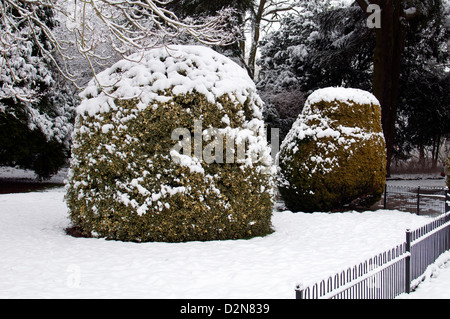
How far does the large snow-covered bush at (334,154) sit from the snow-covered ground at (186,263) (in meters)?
1.72

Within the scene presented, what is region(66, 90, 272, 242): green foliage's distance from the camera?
6.70 m

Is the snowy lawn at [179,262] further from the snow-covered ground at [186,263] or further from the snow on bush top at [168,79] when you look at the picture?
the snow on bush top at [168,79]

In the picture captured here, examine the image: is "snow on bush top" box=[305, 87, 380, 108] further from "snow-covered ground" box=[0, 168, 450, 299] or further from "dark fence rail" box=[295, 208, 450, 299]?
"dark fence rail" box=[295, 208, 450, 299]

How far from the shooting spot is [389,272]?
4.67m

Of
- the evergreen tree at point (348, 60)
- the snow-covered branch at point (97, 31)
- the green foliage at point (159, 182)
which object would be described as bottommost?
the green foliage at point (159, 182)

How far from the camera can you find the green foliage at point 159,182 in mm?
6699

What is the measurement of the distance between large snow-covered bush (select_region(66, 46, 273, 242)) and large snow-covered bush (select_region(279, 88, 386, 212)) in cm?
329

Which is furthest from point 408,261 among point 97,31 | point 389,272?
point 97,31

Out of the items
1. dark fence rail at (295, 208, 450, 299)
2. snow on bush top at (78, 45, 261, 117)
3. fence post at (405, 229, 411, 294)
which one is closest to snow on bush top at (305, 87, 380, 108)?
snow on bush top at (78, 45, 261, 117)

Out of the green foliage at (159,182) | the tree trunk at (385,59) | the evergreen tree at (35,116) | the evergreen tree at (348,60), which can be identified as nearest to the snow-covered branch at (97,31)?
the evergreen tree at (35,116)

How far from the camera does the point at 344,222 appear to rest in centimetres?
923
